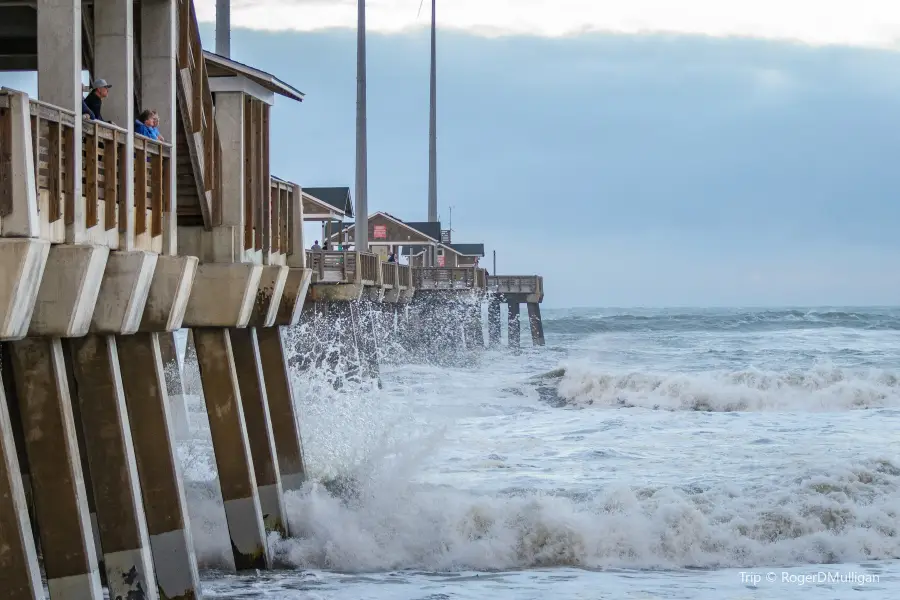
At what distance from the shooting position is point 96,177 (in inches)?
332

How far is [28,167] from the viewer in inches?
282

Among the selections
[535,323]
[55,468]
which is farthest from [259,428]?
[535,323]

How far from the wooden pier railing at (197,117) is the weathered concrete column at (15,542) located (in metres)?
4.73

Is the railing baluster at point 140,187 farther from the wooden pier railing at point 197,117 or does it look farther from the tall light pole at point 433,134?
the tall light pole at point 433,134

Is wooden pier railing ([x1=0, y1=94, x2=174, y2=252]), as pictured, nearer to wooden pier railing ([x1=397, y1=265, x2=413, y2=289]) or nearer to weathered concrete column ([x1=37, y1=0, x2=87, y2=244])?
weathered concrete column ([x1=37, y1=0, x2=87, y2=244])

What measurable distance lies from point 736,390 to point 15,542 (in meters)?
33.6

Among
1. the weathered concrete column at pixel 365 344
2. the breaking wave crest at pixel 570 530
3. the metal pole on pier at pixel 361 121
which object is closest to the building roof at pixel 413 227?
the weathered concrete column at pixel 365 344

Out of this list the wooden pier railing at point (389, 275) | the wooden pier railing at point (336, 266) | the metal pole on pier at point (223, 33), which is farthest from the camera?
the wooden pier railing at point (389, 275)

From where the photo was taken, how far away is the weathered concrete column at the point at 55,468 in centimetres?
779

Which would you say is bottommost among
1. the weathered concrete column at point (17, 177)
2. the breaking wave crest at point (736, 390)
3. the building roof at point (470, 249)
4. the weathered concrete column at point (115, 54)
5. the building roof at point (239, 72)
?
the breaking wave crest at point (736, 390)

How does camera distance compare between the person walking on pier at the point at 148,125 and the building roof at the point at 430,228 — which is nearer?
the person walking on pier at the point at 148,125

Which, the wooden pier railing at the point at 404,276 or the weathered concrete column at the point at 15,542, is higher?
the wooden pier railing at the point at 404,276

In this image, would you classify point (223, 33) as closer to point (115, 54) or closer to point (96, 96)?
point (115, 54)

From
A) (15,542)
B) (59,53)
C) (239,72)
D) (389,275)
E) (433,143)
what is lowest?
(15,542)
